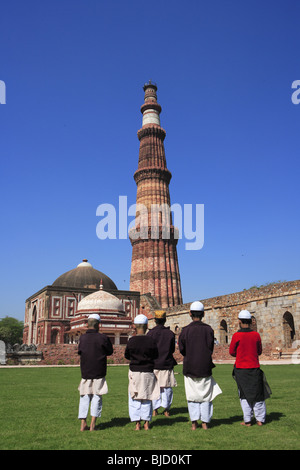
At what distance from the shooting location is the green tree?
211 ft

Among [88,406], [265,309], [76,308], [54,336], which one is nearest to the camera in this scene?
[88,406]

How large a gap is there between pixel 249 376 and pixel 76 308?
122 ft

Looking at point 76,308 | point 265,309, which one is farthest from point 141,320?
point 76,308

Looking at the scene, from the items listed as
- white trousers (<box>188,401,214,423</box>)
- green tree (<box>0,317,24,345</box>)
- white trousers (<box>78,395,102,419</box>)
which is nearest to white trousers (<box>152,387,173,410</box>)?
white trousers (<box>188,401,214,423</box>)

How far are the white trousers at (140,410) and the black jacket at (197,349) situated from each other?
2.07ft

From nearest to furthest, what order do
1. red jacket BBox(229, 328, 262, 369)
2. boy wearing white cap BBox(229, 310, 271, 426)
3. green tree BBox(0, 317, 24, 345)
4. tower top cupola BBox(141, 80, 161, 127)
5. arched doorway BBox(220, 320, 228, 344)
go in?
boy wearing white cap BBox(229, 310, 271, 426), red jacket BBox(229, 328, 262, 369), arched doorway BBox(220, 320, 228, 344), tower top cupola BBox(141, 80, 161, 127), green tree BBox(0, 317, 24, 345)

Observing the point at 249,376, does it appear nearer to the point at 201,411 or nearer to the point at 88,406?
the point at 201,411

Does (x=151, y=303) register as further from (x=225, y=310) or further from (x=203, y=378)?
(x=203, y=378)

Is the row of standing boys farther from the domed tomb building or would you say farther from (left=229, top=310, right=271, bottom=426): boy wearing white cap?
the domed tomb building

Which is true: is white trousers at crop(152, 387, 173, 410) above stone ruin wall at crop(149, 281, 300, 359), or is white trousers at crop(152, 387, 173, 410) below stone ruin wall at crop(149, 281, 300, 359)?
below

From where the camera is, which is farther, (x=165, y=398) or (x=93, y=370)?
(x=165, y=398)

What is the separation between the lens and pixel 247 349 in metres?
5.53

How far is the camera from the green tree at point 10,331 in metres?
64.2

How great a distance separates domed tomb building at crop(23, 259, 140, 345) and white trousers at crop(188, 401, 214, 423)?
1019 inches
